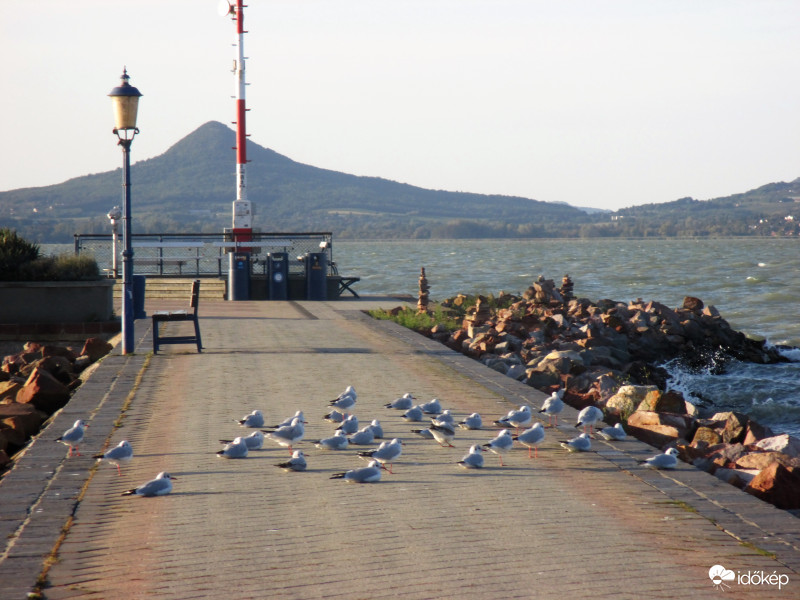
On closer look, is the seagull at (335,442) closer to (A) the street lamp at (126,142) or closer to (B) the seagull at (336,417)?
(B) the seagull at (336,417)

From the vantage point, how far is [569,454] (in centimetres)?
803

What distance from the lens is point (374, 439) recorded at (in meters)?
8.34

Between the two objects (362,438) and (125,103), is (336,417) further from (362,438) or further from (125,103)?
(125,103)

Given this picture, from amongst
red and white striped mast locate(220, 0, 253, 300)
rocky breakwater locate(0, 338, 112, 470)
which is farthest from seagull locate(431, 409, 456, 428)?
red and white striped mast locate(220, 0, 253, 300)

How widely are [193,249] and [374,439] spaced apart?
21450 millimetres

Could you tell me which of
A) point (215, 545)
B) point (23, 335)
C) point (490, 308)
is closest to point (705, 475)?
point (215, 545)

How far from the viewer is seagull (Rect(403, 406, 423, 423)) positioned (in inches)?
359

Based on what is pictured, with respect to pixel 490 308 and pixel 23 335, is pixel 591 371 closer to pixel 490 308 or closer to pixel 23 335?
pixel 490 308

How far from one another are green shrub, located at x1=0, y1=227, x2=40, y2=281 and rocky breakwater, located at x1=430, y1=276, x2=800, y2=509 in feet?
27.7

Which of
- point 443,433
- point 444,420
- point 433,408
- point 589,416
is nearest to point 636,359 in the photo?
point 433,408

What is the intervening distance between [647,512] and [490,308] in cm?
1742

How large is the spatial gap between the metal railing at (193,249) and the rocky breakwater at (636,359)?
607cm

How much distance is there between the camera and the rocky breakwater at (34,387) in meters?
9.43

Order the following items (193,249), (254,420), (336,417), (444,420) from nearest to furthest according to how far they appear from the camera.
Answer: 1. (444,420)
2. (254,420)
3. (336,417)
4. (193,249)
